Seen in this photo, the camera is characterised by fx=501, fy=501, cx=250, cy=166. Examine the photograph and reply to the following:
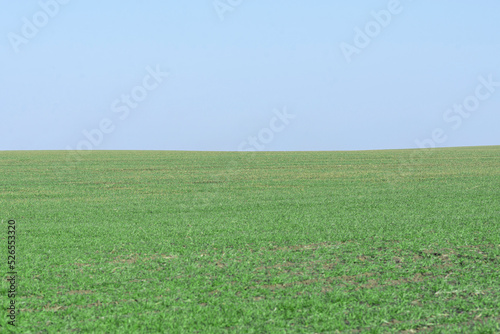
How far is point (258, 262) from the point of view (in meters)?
9.90

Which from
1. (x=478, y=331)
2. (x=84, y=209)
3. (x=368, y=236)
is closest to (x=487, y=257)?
(x=368, y=236)

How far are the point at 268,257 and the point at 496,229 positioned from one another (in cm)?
662

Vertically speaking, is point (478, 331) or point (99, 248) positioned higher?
point (99, 248)

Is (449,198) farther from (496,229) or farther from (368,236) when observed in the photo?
(368,236)

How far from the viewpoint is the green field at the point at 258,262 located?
7.09 meters

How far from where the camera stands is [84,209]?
18.0m

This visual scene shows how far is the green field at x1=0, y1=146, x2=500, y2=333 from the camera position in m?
7.09

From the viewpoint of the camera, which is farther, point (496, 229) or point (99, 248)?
point (496, 229)

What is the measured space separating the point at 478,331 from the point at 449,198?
45.6 ft

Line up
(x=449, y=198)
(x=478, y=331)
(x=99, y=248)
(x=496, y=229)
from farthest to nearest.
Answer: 1. (x=449, y=198)
2. (x=496, y=229)
3. (x=99, y=248)
4. (x=478, y=331)

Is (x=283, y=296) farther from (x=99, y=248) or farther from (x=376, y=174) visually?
(x=376, y=174)

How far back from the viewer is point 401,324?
686cm

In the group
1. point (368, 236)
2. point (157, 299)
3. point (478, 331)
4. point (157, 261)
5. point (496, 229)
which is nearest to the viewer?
point (478, 331)

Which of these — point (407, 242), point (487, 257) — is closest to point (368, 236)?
point (407, 242)
